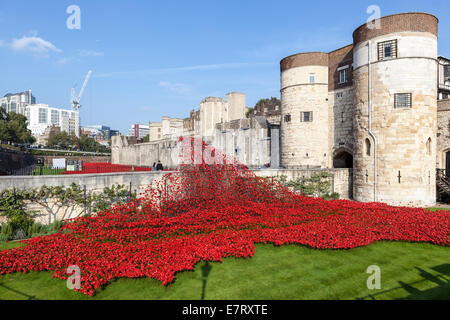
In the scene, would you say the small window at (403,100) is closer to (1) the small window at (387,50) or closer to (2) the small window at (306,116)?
(1) the small window at (387,50)

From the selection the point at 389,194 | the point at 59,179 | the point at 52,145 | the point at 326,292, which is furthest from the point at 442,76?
the point at 52,145

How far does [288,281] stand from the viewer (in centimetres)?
625

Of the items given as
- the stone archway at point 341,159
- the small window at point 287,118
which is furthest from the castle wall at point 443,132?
the small window at point 287,118

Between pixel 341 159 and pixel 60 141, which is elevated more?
pixel 60 141

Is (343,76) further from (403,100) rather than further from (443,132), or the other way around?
(443,132)

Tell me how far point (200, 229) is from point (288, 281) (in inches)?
171

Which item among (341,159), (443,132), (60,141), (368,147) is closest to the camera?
(368,147)

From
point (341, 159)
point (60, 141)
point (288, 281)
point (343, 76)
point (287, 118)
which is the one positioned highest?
Result: point (343, 76)

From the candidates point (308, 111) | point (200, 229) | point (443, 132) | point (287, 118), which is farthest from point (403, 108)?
point (200, 229)

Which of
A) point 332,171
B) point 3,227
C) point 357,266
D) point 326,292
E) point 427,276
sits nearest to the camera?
point 326,292

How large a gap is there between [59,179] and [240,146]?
26628mm

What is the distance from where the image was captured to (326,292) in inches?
228

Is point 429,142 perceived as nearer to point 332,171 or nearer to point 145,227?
point 332,171

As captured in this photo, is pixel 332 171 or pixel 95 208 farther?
pixel 332 171
